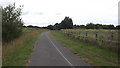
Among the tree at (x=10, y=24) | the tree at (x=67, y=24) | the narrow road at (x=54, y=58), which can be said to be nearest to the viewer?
the narrow road at (x=54, y=58)

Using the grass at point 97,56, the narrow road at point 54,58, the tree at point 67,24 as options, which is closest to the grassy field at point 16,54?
the narrow road at point 54,58

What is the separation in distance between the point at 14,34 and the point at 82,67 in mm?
20242

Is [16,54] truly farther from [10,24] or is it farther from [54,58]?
[10,24]

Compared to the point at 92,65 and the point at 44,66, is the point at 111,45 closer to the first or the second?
the point at 92,65

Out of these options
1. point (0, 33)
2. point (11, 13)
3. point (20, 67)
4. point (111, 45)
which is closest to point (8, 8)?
point (11, 13)

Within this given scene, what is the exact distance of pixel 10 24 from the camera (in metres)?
29.8

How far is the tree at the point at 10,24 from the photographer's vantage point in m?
27.8

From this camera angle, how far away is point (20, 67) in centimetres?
1157

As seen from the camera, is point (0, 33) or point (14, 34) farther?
point (14, 34)

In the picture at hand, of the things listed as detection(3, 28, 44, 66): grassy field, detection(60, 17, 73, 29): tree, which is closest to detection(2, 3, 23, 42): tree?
detection(3, 28, 44, 66): grassy field

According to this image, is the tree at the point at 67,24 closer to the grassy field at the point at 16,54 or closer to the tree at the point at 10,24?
the tree at the point at 10,24

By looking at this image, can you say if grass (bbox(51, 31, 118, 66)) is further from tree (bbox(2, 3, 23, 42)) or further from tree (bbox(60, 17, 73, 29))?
tree (bbox(60, 17, 73, 29))

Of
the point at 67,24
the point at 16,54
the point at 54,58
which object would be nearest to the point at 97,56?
the point at 54,58

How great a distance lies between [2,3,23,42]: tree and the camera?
27.8 meters
